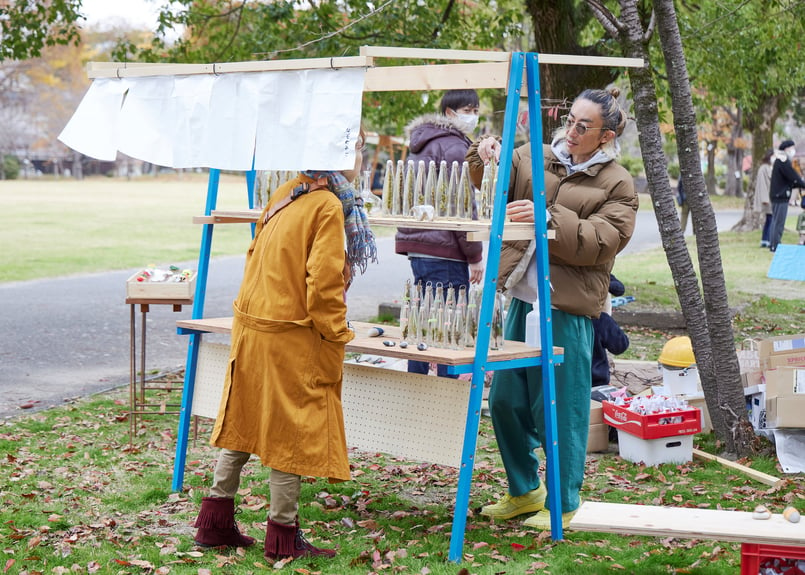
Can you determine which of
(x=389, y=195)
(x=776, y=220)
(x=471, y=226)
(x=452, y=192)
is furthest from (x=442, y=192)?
(x=776, y=220)

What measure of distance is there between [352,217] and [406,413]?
3.58ft

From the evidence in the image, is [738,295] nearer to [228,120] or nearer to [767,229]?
[767,229]

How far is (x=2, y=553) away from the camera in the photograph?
15.2 feet

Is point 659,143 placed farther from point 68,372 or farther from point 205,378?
point 68,372

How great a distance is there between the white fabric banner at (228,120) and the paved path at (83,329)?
3.39 meters

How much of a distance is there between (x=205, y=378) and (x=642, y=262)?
15.1 m

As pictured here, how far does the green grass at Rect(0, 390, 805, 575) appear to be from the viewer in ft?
14.9

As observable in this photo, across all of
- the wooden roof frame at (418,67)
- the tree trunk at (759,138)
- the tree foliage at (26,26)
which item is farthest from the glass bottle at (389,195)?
the tree trunk at (759,138)

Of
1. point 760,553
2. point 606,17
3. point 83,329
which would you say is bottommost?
point 83,329

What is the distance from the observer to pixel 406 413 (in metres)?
4.98

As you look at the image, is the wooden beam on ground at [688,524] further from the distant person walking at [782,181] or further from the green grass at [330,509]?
the distant person walking at [782,181]

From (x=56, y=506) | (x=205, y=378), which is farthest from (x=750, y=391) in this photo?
(x=56, y=506)

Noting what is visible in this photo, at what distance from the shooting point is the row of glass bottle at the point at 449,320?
4719 mm

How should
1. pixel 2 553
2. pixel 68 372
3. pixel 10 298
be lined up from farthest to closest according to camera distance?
1. pixel 10 298
2. pixel 68 372
3. pixel 2 553
